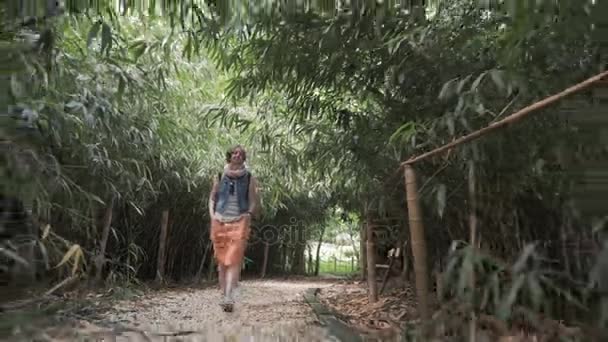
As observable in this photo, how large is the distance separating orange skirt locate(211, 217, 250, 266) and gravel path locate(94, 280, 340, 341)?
1.05 feet

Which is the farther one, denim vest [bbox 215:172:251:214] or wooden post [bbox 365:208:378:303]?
denim vest [bbox 215:172:251:214]

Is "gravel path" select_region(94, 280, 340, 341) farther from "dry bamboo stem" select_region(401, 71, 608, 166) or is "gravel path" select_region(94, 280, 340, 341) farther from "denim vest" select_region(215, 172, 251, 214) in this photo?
"dry bamboo stem" select_region(401, 71, 608, 166)

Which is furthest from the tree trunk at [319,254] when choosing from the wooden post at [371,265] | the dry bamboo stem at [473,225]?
the dry bamboo stem at [473,225]

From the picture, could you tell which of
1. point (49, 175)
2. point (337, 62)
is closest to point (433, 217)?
point (337, 62)

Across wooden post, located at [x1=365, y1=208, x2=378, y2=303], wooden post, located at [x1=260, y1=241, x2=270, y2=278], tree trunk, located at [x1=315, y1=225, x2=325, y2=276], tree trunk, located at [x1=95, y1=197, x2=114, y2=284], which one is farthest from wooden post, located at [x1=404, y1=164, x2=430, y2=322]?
tree trunk, located at [x1=315, y1=225, x2=325, y2=276]

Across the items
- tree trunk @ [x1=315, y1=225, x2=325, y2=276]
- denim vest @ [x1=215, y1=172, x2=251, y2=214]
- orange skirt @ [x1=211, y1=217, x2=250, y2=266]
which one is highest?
denim vest @ [x1=215, y1=172, x2=251, y2=214]

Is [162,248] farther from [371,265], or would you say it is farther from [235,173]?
[371,265]

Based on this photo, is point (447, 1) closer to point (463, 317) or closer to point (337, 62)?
point (337, 62)

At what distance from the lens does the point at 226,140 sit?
5.29 metres

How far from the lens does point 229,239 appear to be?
3.78 metres

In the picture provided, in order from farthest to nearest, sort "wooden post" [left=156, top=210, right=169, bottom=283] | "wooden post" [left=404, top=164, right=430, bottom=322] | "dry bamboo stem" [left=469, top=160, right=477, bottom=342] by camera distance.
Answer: "wooden post" [left=156, top=210, right=169, bottom=283], "wooden post" [left=404, top=164, right=430, bottom=322], "dry bamboo stem" [left=469, top=160, right=477, bottom=342]

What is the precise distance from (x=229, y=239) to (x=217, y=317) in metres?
0.70

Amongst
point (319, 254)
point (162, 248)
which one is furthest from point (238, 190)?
point (319, 254)

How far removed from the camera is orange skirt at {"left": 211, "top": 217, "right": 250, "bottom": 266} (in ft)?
12.2
